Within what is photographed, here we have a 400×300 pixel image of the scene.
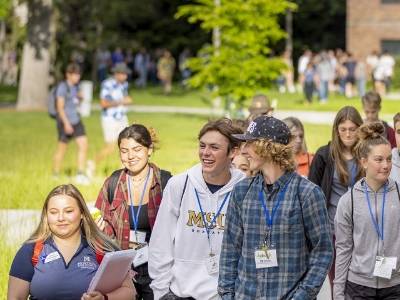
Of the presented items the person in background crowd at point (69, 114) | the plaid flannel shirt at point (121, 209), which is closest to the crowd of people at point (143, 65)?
the person in background crowd at point (69, 114)

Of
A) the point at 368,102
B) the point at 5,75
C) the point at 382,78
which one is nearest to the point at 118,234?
the point at 368,102

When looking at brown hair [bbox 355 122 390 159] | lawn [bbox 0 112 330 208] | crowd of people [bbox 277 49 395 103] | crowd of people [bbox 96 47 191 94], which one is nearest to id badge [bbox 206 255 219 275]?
brown hair [bbox 355 122 390 159]

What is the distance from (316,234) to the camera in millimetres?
5195

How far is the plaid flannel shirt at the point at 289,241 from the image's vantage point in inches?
203

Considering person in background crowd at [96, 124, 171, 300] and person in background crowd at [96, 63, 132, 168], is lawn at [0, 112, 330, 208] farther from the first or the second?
person in background crowd at [96, 124, 171, 300]

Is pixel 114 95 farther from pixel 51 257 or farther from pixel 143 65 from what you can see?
pixel 143 65

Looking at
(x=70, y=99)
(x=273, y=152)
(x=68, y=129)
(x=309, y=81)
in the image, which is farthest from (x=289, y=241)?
(x=309, y=81)

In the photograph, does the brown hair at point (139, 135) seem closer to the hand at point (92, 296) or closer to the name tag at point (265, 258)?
the hand at point (92, 296)

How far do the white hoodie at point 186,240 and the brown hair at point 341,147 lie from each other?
1.89m

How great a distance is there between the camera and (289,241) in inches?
203

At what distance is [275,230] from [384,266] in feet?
5.29

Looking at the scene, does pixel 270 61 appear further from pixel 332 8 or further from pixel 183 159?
pixel 332 8

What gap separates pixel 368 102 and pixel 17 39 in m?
44.2

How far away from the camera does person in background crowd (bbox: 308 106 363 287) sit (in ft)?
25.9
